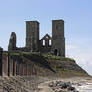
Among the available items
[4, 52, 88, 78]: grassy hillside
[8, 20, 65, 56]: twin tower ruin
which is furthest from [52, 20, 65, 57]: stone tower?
[4, 52, 88, 78]: grassy hillside

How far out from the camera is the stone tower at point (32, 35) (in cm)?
9412

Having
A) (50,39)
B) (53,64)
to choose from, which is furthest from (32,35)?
(53,64)

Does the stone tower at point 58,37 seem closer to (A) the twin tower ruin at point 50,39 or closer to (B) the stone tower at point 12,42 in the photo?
(A) the twin tower ruin at point 50,39

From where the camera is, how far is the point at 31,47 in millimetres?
94062

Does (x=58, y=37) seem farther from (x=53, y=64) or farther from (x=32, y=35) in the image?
(x=53, y=64)

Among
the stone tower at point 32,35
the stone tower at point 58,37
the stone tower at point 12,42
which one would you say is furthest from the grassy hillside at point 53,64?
the stone tower at point 12,42

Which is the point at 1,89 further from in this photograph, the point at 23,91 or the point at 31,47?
the point at 31,47

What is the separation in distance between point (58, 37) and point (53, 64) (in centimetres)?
1508

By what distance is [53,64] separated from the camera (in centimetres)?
8131

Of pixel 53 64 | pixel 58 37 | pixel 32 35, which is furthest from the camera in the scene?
pixel 32 35

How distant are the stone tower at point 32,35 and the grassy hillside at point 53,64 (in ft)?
30.7

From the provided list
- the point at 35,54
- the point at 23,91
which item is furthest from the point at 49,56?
the point at 23,91

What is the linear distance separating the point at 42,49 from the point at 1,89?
76.6 metres

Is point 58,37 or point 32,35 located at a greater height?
point 32,35
